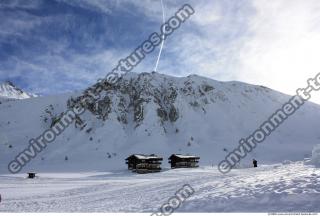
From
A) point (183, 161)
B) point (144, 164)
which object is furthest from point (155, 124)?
point (144, 164)

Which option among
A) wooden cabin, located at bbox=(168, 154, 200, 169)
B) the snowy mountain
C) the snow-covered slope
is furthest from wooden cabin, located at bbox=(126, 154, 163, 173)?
the snowy mountain

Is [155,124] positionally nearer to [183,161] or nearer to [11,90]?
[183,161]

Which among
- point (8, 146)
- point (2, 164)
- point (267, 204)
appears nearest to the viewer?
point (267, 204)

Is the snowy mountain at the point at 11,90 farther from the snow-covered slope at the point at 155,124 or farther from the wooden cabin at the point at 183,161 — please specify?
the wooden cabin at the point at 183,161

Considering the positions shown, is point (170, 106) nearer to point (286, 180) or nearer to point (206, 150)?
point (206, 150)

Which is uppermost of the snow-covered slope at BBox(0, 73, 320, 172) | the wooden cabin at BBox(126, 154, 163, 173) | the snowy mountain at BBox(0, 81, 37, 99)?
the snowy mountain at BBox(0, 81, 37, 99)

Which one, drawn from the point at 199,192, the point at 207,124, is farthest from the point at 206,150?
the point at 199,192

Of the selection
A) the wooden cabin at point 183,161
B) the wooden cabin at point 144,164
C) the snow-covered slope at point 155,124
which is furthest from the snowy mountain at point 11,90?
the wooden cabin at point 144,164

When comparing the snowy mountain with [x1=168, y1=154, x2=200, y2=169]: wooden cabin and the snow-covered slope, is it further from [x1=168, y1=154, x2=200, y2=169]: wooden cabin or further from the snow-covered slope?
[x1=168, y1=154, x2=200, y2=169]: wooden cabin

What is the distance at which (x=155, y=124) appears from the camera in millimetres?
76375

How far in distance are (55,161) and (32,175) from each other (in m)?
21.6

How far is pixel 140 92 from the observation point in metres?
86.4

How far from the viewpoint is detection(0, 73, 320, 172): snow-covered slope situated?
66.1 m

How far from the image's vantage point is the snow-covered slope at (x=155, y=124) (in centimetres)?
6606
